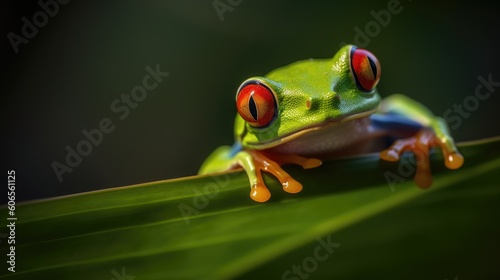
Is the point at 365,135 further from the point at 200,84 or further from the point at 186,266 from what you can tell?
the point at 200,84

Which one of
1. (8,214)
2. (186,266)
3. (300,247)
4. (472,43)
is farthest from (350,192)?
(472,43)

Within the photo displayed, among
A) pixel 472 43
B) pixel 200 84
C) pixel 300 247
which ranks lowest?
pixel 300 247

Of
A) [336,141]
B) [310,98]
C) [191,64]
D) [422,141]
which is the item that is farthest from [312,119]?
[191,64]

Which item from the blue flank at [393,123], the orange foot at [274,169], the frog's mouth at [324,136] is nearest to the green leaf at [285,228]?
the orange foot at [274,169]

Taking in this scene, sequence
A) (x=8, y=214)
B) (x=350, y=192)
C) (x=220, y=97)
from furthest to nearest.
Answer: (x=220, y=97) → (x=350, y=192) → (x=8, y=214)

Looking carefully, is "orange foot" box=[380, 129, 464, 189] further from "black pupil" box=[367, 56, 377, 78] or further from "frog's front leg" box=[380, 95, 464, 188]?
"black pupil" box=[367, 56, 377, 78]

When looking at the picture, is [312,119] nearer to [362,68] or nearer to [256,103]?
[256,103]
